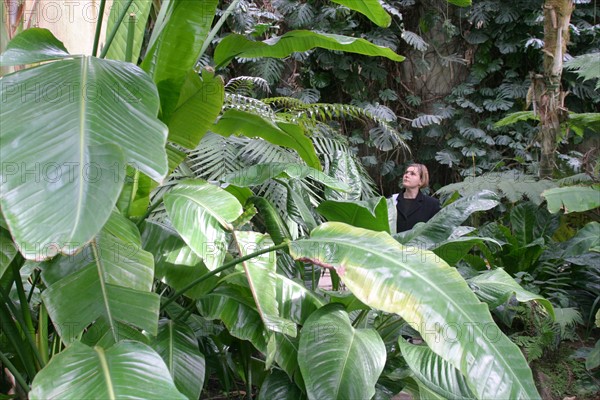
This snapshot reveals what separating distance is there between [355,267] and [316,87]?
19.3 feet

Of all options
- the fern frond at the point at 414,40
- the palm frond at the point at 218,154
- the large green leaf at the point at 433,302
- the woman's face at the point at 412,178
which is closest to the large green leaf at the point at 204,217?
the large green leaf at the point at 433,302

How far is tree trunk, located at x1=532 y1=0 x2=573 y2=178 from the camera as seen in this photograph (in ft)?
12.5

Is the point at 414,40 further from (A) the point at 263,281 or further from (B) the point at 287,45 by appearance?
(A) the point at 263,281

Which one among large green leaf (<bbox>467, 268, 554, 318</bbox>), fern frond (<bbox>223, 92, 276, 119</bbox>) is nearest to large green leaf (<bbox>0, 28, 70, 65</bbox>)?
large green leaf (<bbox>467, 268, 554, 318</bbox>)

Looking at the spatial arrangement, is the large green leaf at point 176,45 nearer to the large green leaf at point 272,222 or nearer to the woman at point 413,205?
the large green leaf at point 272,222

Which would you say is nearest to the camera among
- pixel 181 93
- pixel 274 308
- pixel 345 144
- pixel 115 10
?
pixel 274 308

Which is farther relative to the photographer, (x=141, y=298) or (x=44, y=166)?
(x=141, y=298)

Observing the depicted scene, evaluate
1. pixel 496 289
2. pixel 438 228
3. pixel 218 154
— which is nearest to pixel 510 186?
Answer: pixel 218 154

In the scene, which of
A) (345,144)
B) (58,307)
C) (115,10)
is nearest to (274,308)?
(58,307)

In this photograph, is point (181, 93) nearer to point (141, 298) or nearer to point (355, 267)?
point (141, 298)

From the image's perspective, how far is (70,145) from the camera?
1.02m

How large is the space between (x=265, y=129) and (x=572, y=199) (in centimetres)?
214

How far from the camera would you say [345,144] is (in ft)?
15.2

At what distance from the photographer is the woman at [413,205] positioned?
346 centimetres
